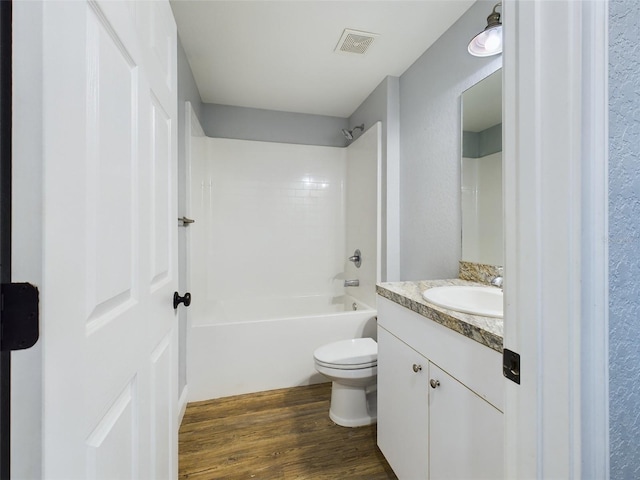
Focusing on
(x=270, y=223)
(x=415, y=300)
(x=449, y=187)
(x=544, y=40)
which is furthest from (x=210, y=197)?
(x=544, y=40)

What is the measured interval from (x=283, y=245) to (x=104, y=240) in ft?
8.37

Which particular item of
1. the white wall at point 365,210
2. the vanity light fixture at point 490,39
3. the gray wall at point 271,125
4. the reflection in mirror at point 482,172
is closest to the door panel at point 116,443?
the reflection in mirror at point 482,172

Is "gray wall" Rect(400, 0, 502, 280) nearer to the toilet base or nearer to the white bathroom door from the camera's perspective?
the toilet base

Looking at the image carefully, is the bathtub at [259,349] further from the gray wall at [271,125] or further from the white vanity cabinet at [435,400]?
the gray wall at [271,125]

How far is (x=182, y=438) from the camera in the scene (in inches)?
65.1

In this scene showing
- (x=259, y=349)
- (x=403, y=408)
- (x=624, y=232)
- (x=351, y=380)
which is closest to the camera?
(x=624, y=232)

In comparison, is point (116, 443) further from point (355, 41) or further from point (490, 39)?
point (355, 41)

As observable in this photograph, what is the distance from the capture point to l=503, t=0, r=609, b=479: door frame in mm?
448

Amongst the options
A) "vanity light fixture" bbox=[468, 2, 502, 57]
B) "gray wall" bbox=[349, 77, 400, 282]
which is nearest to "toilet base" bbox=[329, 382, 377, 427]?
"gray wall" bbox=[349, 77, 400, 282]

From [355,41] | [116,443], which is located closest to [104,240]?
[116,443]

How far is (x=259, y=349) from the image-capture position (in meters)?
2.15

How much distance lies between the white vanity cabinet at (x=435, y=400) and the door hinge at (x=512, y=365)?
278 millimetres

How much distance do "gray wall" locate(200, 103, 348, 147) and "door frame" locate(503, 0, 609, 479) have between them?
2727mm

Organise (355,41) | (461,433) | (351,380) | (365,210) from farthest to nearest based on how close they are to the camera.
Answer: (365,210) < (355,41) < (351,380) < (461,433)
